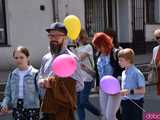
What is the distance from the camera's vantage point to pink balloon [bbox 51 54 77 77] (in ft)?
16.0

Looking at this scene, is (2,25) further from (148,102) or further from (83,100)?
(83,100)

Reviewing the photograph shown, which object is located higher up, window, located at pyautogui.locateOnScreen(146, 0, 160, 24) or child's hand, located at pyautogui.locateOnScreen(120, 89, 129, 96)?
window, located at pyautogui.locateOnScreen(146, 0, 160, 24)

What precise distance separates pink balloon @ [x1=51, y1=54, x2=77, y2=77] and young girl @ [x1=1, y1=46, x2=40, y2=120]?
2.47 feet

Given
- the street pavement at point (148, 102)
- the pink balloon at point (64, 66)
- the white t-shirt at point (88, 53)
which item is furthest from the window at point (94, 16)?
the pink balloon at point (64, 66)

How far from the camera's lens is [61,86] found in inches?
194

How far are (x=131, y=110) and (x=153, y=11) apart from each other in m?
18.0

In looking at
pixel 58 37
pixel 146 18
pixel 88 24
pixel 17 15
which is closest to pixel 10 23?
pixel 17 15

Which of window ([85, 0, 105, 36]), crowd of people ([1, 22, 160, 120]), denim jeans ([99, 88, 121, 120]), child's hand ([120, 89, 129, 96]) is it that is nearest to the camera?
crowd of people ([1, 22, 160, 120])

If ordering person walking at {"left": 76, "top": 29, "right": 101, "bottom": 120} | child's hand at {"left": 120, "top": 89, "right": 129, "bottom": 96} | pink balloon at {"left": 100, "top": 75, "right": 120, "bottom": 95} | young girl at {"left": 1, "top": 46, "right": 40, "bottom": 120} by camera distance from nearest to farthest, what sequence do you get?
young girl at {"left": 1, "top": 46, "right": 40, "bottom": 120} → pink balloon at {"left": 100, "top": 75, "right": 120, "bottom": 95} → child's hand at {"left": 120, "top": 89, "right": 129, "bottom": 96} → person walking at {"left": 76, "top": 29, "right": 101, "bottom": 120}

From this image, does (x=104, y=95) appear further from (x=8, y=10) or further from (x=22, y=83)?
(x=8, y=10)


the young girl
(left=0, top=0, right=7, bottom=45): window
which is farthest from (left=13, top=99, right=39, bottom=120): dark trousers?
(left=0, top=0, right=7, bottom=45): window

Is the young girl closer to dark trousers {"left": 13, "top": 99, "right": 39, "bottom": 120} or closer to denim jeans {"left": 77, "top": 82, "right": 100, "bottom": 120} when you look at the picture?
dark trousers {"left": 13, "top": 99, "right": 39, "bottom": 120}

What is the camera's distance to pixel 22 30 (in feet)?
55.6

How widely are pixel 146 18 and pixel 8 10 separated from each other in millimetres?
8535
